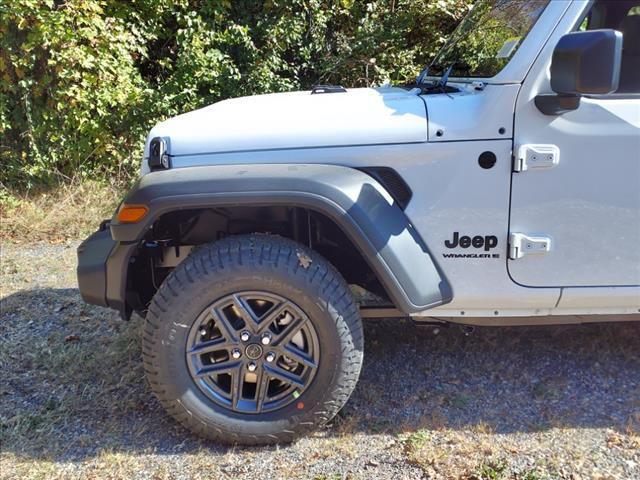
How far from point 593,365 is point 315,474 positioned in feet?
5.74

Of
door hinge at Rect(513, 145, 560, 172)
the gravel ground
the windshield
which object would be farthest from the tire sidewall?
the windshield

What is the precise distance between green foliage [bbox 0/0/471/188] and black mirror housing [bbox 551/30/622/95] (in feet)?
16.4

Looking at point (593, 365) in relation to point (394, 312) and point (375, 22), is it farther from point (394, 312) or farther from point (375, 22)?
point (375, 22)

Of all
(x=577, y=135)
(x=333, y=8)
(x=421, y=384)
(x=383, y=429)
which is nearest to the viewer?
(x=577, y=135)

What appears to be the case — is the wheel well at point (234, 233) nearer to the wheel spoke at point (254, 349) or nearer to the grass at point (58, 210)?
the wheel spoke at point (254, 349)

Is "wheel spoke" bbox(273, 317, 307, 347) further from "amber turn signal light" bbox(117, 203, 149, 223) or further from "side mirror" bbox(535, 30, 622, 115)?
"side mirror" bbox(535, 30, 622, 115)

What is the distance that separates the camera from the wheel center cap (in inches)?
106

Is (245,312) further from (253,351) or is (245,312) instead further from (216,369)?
(216,369)

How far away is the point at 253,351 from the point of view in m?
2.70

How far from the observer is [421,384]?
326 centimetres

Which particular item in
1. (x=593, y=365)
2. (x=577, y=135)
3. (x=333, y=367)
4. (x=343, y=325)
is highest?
(x=577, y=135)

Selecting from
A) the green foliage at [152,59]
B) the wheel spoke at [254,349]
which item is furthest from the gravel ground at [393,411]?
the green foliage at [152,59]

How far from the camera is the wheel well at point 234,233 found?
2.88 m

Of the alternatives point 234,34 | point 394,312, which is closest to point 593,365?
point 394,312
